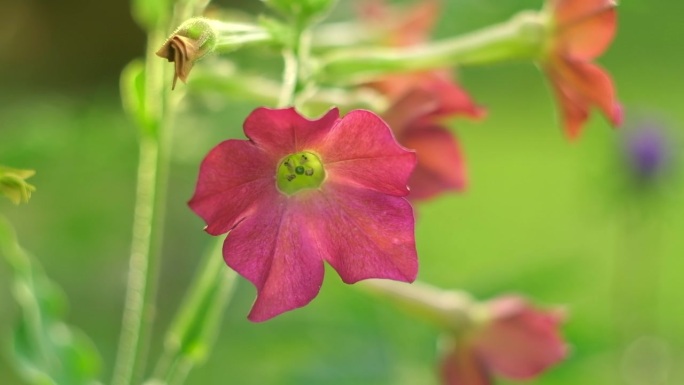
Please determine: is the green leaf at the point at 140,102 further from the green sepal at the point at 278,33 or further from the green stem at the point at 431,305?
the green stem at the point at 431,305

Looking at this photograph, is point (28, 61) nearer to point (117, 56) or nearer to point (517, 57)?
point (117, 56)

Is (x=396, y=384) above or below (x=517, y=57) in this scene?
below

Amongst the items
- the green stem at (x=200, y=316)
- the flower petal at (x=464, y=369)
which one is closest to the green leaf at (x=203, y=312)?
the green stem at (x=200, y=316)

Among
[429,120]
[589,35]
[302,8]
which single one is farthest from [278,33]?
[589,35]

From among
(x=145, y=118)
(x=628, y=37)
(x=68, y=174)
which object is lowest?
(x=145, y=118)

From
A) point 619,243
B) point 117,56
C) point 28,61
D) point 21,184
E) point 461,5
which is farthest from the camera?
point 619,243

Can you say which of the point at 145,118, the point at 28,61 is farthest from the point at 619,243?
the point at 145,118

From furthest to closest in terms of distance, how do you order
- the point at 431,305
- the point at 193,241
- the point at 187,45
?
1. the point at 193,241
2. the point at 431,305
3. the point at 187,45

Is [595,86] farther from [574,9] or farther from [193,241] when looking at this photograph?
[193,241]
